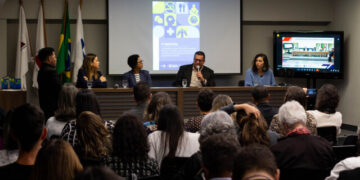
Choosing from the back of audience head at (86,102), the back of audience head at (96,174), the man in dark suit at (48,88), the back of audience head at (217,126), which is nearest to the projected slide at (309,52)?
the man in dark suit at (48,88)

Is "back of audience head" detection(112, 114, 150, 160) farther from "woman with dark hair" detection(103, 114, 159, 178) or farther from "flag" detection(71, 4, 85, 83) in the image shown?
"flag" detection(71, 4, 85, 83)

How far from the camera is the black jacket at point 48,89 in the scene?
5371 mm

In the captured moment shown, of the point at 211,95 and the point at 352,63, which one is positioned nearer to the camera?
the point at 211,95

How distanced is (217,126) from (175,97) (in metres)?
3.74

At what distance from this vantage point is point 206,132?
2.76 m

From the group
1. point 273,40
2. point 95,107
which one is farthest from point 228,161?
point 273,40

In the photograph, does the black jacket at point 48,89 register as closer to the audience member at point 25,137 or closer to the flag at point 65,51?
the flag at point 65,51

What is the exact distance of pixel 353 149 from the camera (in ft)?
10.7

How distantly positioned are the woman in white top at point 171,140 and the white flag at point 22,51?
17.2ft

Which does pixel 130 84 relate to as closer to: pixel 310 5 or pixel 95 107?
pixel 95 107

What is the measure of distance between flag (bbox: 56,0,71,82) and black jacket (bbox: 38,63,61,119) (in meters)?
2.46

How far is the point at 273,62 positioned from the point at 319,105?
462 cm

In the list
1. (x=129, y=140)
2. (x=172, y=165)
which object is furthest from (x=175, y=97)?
(x=129, y=140)

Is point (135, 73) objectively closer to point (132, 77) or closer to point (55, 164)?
point (132, 77)
